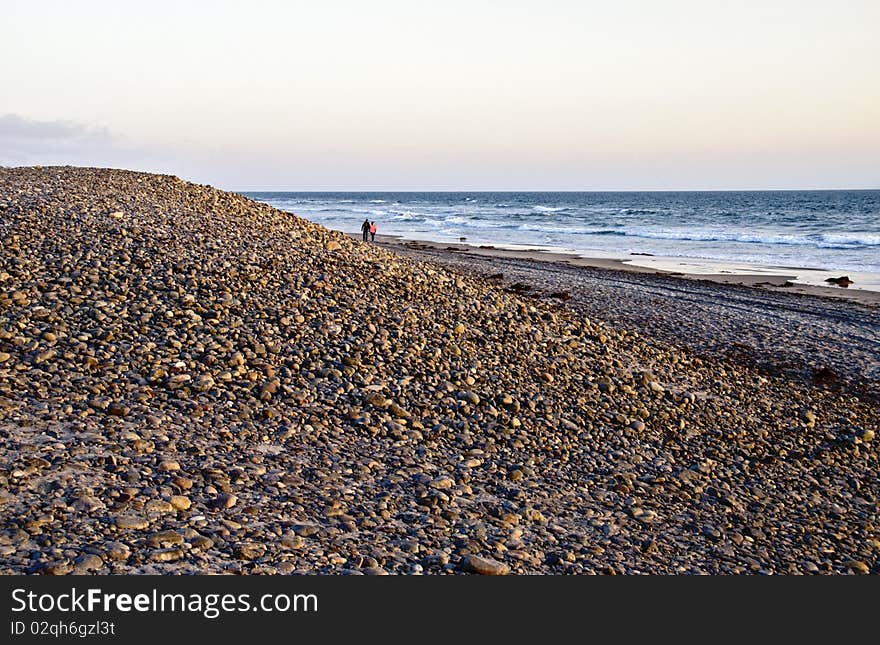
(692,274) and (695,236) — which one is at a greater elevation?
(695,236)

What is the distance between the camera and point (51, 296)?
1031 centimetres

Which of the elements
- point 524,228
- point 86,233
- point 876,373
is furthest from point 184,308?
point 524,228

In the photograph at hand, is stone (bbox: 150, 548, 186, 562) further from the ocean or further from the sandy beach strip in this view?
the ocean

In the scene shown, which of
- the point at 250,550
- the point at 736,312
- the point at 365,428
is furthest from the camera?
the point at 736,312

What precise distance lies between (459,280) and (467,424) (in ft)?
22.0

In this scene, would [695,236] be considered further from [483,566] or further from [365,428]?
[483,566]

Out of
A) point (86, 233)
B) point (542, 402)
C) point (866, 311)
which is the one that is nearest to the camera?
point (542, 402)

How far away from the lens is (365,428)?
832cm

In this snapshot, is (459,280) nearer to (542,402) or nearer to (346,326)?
(346,326)

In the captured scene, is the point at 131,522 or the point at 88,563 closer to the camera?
the point at 88,563

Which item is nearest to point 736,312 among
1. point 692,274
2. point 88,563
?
point 692,274

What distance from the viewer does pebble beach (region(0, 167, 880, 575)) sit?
235 inches

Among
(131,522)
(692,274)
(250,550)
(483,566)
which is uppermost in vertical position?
(692,274)

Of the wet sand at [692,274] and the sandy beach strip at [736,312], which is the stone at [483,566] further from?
the wet sand at [692,274]
